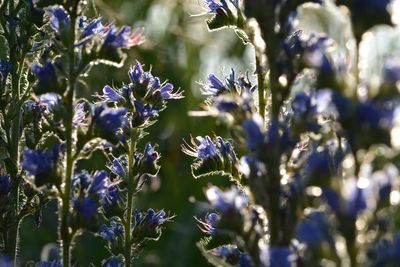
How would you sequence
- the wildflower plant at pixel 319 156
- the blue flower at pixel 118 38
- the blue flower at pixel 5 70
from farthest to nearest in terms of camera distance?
the blue flower at pixel 5 70 < the blue flower at pixel 118 38 < the wildflower plant at pixel 319 156

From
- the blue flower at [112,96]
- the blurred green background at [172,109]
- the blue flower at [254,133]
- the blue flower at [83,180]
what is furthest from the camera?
the blurred green background at [172,109]

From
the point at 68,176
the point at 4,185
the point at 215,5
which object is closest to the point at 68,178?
the point at 68,176

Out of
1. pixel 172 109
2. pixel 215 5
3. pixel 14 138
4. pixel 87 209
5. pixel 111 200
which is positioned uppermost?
pixel 172 109

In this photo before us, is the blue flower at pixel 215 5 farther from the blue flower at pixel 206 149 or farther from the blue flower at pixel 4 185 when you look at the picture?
the blue flower at pixel 4 185

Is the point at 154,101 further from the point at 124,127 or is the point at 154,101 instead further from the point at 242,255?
the point at 242,255

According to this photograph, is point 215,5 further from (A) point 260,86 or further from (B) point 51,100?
(B) point 51,100

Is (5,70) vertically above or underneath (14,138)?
above

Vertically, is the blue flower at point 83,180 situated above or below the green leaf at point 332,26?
below

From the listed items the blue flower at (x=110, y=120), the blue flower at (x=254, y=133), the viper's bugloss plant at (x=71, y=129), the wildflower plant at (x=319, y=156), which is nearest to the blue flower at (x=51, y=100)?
the viper's bugloss plant at (x=71, y=129)
